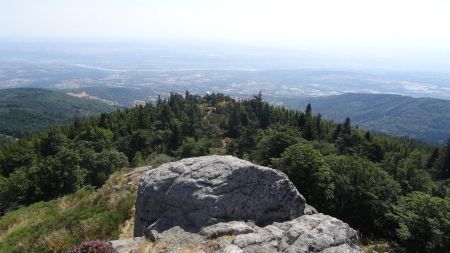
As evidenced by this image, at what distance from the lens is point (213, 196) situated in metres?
13.8

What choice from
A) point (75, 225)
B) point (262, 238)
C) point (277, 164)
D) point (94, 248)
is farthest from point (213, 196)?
point (277, 164)

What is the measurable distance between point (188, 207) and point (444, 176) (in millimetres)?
86912

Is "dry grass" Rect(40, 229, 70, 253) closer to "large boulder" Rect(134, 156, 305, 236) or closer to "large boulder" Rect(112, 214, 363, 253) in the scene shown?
"large boulder" Rect(134, 156, 305, 236)

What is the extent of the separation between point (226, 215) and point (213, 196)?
0.80 m

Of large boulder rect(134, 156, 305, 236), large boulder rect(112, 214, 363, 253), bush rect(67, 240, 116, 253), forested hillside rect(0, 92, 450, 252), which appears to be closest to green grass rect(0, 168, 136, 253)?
forested hillside rect(0, 92, 450, 252)

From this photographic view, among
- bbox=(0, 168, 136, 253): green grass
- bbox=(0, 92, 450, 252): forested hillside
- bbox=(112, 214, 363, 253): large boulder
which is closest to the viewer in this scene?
bbox=(112, 214, 363, 253): large boulder

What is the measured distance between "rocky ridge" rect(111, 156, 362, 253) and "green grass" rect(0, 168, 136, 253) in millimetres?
2922

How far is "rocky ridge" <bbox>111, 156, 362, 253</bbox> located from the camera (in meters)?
11.7

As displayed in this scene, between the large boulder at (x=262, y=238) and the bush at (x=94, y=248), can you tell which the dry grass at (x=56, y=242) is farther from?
the bush at (x=94, y=248)

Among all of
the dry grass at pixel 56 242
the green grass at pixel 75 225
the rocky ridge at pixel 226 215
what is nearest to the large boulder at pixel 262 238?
the rocky ridge at pixel 226 215

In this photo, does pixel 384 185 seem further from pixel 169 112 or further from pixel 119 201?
pixel 169 112

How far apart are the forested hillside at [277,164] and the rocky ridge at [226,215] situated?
187 inches

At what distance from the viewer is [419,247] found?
23922 millimetres

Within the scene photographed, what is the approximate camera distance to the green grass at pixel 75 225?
16.4 m
